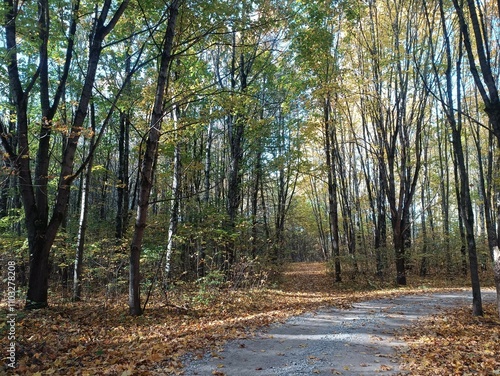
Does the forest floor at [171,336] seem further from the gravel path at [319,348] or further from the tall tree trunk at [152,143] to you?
the tall tree trunk at [152,143]

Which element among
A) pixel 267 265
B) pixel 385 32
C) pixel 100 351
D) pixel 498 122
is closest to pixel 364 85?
pixel 385 32

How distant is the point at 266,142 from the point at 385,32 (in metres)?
7.49

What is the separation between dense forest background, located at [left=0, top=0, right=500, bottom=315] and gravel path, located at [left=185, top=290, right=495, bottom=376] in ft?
8.03

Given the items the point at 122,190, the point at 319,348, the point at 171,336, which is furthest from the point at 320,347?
the point at 122,190

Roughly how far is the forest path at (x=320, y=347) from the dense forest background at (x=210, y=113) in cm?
241

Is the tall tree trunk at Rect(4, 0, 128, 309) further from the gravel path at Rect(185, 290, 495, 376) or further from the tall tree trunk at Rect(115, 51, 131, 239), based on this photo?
the tall tree trunk at Rect(115, 51, 131, 239)

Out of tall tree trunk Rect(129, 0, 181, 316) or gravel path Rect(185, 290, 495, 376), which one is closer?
gravel path Rect(185, 290, 495, 376)

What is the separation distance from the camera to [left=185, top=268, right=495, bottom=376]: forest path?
4574 mm

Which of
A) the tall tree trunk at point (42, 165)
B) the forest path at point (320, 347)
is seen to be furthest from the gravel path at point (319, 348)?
the tall tree trunk at point (42, 165)


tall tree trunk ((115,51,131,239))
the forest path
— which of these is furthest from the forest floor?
tall tree trunk ((115,51,131,239))

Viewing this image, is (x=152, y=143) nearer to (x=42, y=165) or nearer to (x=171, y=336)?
(x=42, y=165)

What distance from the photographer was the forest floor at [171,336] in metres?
4.59

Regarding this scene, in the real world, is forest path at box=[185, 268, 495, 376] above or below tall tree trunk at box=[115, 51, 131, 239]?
below

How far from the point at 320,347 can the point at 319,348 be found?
0.06 metres
